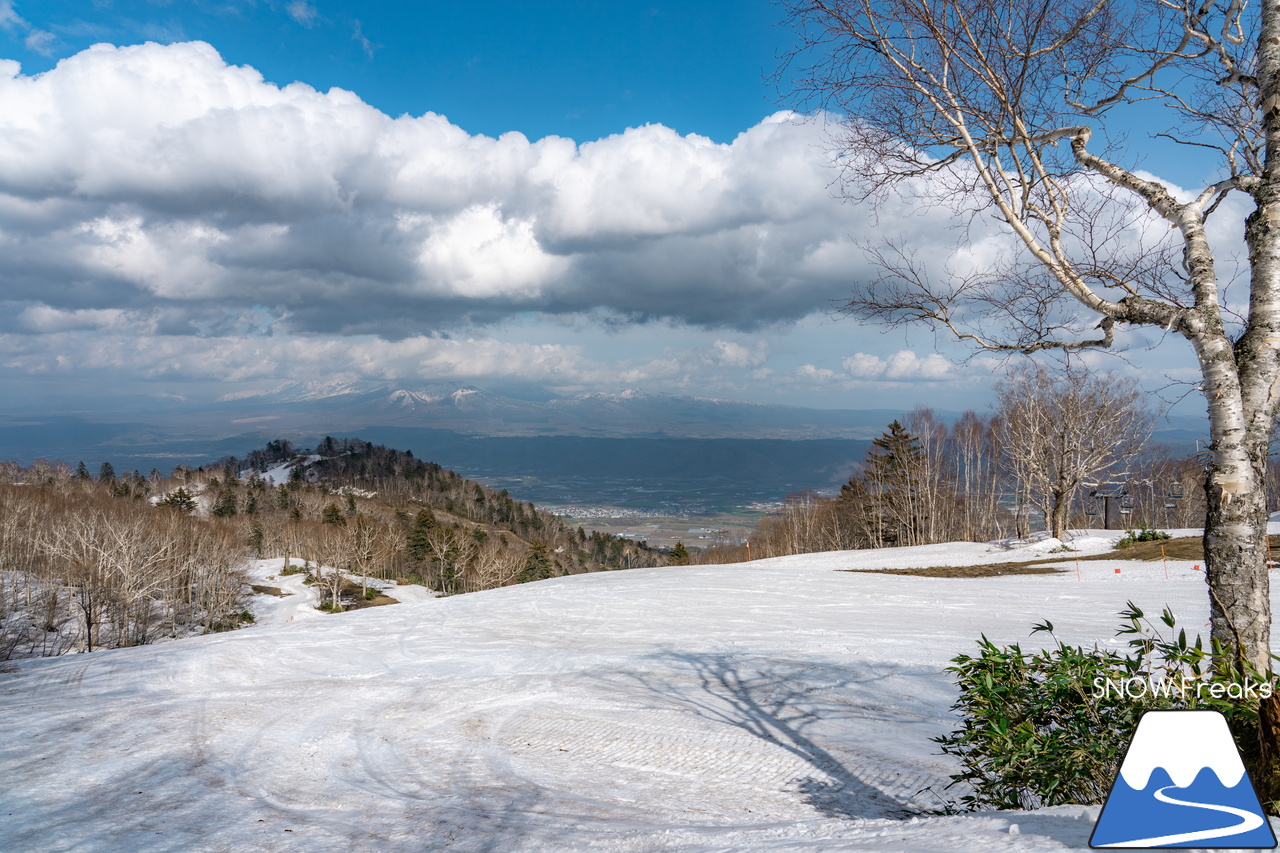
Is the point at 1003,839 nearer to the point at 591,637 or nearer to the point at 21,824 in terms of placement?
the point at 21,824

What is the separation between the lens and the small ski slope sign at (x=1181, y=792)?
2.34 metres

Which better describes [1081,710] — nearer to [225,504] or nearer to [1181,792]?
[1181,792]

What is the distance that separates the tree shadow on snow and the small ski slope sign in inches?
101

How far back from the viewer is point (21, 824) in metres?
5.08

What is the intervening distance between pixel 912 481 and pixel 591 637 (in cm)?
3842

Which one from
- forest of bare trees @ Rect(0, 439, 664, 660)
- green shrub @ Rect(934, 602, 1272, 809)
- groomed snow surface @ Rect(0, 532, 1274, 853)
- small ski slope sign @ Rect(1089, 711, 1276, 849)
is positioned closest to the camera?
small ski slope sign @ Rect(1089, 711, 1276, 849)

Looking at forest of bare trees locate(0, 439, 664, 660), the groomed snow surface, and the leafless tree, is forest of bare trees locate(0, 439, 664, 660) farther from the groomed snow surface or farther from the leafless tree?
the leafless tree

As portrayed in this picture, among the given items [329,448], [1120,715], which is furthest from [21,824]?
[329,448]

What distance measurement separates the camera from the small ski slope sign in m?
2.34

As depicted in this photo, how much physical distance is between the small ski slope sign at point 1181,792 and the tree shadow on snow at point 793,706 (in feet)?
8.38

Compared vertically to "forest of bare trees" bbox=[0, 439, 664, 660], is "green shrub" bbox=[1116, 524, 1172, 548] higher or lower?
higher

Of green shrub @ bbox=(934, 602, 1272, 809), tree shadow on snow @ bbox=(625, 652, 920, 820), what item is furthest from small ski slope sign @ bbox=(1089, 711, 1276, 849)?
tree shadow on snow @ bbox=(625, 652, 920, 820)

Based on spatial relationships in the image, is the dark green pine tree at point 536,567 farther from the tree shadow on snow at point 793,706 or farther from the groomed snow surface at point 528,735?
the tree shadow on snow at point 793,706

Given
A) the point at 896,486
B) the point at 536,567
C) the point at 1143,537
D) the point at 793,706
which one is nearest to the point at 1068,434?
the point at 1143,537
